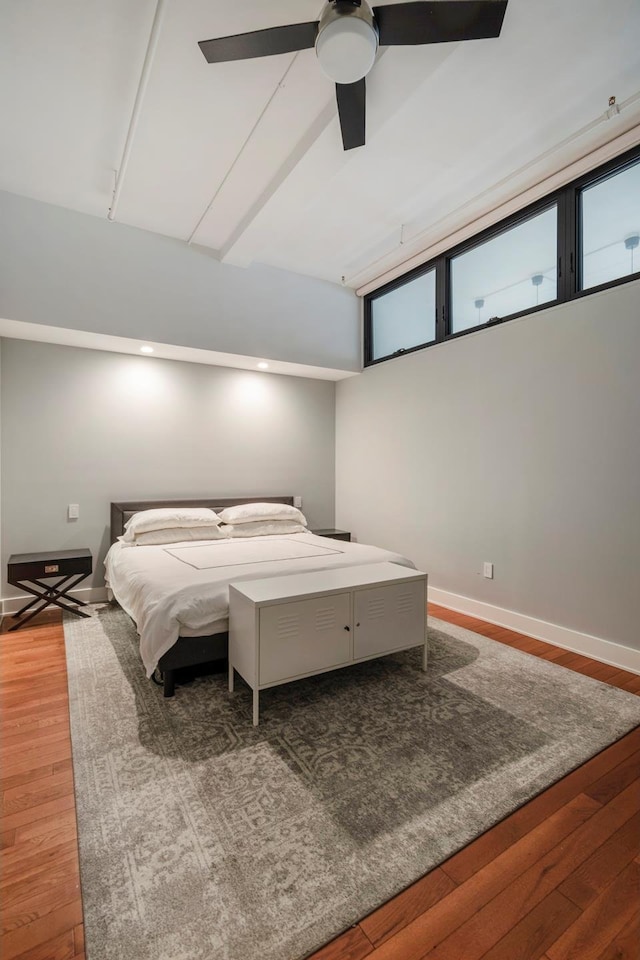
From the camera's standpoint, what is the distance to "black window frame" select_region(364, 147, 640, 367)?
2.72 metres

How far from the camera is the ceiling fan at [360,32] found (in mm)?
1616

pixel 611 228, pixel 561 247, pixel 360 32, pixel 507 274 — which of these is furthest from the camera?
pixel 507 274

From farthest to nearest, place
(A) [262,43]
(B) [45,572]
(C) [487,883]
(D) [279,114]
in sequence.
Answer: (B) [45,572] → (D) [279,114] → (A) [262,43] → (C) [487,883]

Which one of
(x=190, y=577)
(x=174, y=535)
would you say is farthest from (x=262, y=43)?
(x=174, y=535)

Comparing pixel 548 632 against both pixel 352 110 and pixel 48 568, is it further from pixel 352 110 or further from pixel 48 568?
pixel 48 568

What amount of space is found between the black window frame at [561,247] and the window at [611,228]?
0.03 metres

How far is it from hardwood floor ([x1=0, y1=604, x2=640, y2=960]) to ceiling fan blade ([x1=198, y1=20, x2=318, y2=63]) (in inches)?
114

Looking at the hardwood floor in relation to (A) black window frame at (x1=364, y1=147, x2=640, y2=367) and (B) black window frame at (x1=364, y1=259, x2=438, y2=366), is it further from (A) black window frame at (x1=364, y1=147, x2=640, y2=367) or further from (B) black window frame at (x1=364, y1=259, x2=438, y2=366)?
(B) black window frame at (x1=364, y1=259, x2=438, y2=366)

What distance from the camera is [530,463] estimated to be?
315 cm

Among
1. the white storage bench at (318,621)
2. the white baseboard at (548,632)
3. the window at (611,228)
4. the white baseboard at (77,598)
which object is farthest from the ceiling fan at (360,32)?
the white baseboard at (77,598)

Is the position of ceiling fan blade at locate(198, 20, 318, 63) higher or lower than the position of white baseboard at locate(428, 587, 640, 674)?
higher

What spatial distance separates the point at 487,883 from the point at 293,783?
0.71m

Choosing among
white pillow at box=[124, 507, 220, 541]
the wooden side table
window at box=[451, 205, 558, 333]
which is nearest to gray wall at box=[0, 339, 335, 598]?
the wooden side table

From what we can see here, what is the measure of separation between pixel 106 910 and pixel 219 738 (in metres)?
0.79
